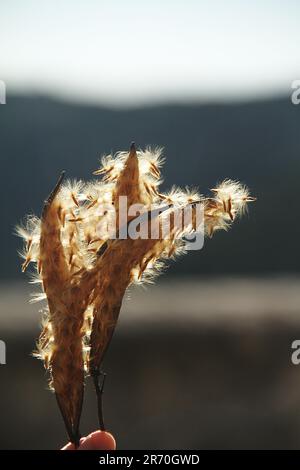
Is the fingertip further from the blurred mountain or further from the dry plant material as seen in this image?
the blurred mountain

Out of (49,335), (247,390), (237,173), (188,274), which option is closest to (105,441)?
(49,335)

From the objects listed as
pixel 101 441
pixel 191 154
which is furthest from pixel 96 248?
pixel 191 154

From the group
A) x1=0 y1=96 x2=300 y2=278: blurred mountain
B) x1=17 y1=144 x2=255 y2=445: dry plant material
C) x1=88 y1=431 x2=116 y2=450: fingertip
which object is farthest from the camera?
x1=0 y1=96 x2=300 y2=278: blurred mountain

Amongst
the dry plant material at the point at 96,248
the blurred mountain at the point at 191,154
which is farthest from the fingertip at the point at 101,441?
the blurred mountain at the point at 191,154

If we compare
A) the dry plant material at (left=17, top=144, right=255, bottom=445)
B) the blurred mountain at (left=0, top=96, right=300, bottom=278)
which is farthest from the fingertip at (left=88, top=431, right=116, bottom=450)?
the blurred mountain at (left=0, top=96, right=300, bottom=278)

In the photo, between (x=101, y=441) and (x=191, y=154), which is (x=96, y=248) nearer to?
(x=101, y=441)

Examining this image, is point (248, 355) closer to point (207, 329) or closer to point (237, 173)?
point (207, 329)

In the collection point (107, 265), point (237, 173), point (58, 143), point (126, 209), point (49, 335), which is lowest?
point (49, 335)
